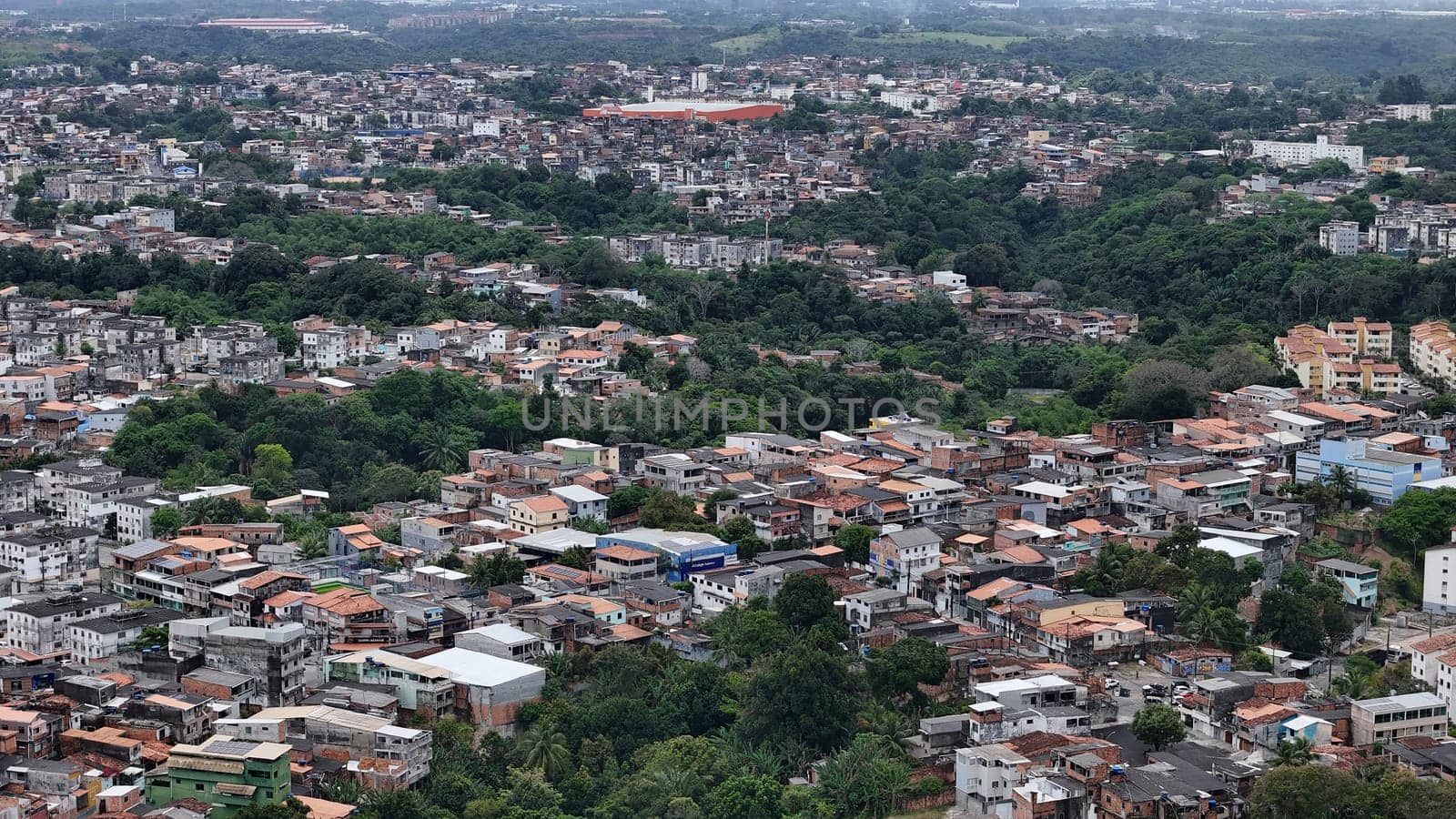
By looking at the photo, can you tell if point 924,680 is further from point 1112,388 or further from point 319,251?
point 319,251

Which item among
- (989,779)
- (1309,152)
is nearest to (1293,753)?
(989,779)

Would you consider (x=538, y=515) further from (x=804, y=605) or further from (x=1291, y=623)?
(x=1291, y=623)

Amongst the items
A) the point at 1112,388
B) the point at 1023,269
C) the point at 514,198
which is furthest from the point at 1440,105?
the point at 1112,388

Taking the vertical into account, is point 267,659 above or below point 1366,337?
below

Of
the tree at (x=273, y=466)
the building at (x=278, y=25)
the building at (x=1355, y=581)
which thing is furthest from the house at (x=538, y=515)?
the building at (x=278, y=25)

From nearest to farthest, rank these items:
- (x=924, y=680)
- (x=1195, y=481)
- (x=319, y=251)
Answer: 1. (x=924, y=680)
2. (x=1195, y=481)
3. (x=319, y=251)
